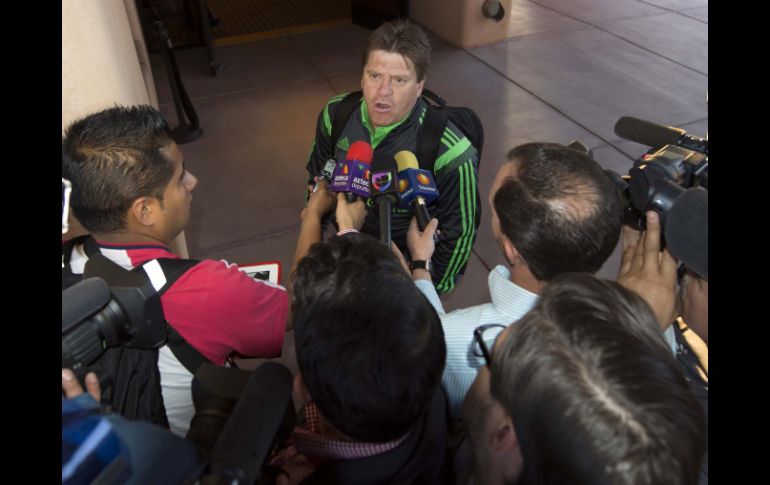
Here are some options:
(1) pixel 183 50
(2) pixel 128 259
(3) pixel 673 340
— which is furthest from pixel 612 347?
(1) pixel 183 50

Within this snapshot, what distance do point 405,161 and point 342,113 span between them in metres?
0.48

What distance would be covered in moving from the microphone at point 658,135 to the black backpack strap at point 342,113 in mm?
1056

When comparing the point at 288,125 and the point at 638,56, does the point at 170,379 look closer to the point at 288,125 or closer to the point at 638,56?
the point at 288,125

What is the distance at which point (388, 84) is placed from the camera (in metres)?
2.13

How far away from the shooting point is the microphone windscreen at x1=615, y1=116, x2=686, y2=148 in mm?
1687

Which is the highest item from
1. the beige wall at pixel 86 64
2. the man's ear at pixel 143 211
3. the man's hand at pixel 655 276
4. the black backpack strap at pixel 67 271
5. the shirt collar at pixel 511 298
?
the beige wall at pixel 86 64

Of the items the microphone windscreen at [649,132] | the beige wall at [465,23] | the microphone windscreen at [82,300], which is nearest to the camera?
the microphone windscreen at [82,300]

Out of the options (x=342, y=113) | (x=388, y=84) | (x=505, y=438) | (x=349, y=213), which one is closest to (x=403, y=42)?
(x=388, y=84)

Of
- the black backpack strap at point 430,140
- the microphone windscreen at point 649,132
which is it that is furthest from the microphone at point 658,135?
the black backpack strap at point 430,140

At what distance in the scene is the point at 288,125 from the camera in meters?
4.73

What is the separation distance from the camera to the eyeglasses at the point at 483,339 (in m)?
1.06

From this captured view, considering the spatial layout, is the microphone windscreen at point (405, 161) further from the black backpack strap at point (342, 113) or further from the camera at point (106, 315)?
the camera at point (106, 315)

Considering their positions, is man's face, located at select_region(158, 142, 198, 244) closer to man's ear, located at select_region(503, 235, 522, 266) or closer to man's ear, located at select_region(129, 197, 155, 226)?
man's ear, located at select_region(129, 197, 155, 226)

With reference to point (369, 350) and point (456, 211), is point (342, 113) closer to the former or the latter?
point (456, 211)
